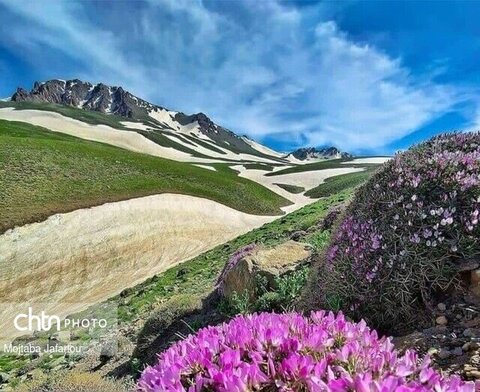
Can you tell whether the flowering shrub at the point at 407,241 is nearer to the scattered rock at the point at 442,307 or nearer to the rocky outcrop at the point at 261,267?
the scattered rock at the point at 442,307

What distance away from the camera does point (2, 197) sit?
32.7 meters

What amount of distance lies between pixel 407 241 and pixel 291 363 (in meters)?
3.33

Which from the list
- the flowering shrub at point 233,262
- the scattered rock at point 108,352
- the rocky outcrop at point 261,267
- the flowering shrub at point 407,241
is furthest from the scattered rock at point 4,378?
the flowering shrub at point 407,241

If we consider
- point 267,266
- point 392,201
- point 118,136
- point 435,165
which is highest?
point 118,136

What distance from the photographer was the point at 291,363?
2.57 meters

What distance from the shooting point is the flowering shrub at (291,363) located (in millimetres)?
2430

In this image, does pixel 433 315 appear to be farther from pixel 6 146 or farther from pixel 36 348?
pixel 6 146

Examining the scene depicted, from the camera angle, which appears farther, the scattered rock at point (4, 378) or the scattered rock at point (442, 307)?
the scattered rock at point (4, 378)

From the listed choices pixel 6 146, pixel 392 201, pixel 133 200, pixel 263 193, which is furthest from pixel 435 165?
pixel 263 193

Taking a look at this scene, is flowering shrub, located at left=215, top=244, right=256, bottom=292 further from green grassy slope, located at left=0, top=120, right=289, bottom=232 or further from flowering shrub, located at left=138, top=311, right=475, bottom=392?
green grassy slope, located at left=0, top=120, right=289, bottom=232

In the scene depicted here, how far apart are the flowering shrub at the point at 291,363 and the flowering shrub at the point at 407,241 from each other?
2281 mm

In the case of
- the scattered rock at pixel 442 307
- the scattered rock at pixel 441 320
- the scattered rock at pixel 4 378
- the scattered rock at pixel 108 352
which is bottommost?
the scattered rock at pixel 4 378

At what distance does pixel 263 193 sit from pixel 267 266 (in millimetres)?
55194

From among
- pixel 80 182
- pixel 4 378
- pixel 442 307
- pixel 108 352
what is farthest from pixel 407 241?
pixel 80 182
